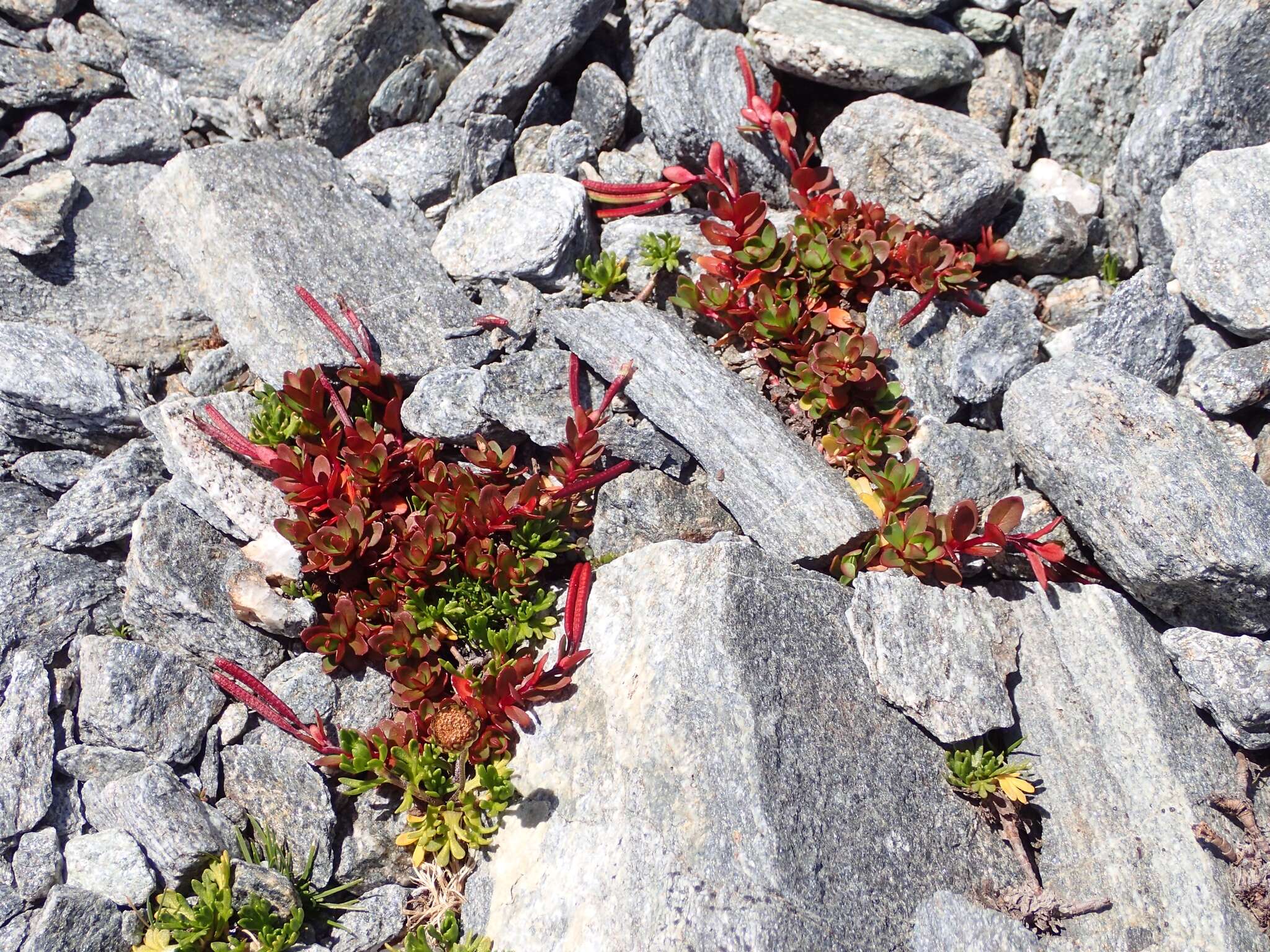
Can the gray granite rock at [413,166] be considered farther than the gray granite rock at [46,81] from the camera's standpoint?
No

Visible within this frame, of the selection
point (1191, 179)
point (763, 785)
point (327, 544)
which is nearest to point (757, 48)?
point (1191, 179)

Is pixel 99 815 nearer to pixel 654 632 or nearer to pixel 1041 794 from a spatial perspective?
pixel 654 632

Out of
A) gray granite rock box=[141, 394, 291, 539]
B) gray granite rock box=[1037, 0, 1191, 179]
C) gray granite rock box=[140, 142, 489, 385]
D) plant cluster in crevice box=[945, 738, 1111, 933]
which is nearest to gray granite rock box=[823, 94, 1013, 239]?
gray granite rock box=[1037, 0, 1191, 179]

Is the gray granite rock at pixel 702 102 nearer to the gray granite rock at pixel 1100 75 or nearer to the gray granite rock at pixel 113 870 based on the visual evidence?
the gray granite rock at pixel 1100 75

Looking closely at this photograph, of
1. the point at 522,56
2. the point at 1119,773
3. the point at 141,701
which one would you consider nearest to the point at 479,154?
the point at 522,56

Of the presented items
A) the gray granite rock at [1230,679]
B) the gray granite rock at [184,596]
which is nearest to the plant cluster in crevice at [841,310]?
the gray granite rock at [1230,679]

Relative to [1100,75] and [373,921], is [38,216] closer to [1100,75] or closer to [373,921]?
[373,921]
